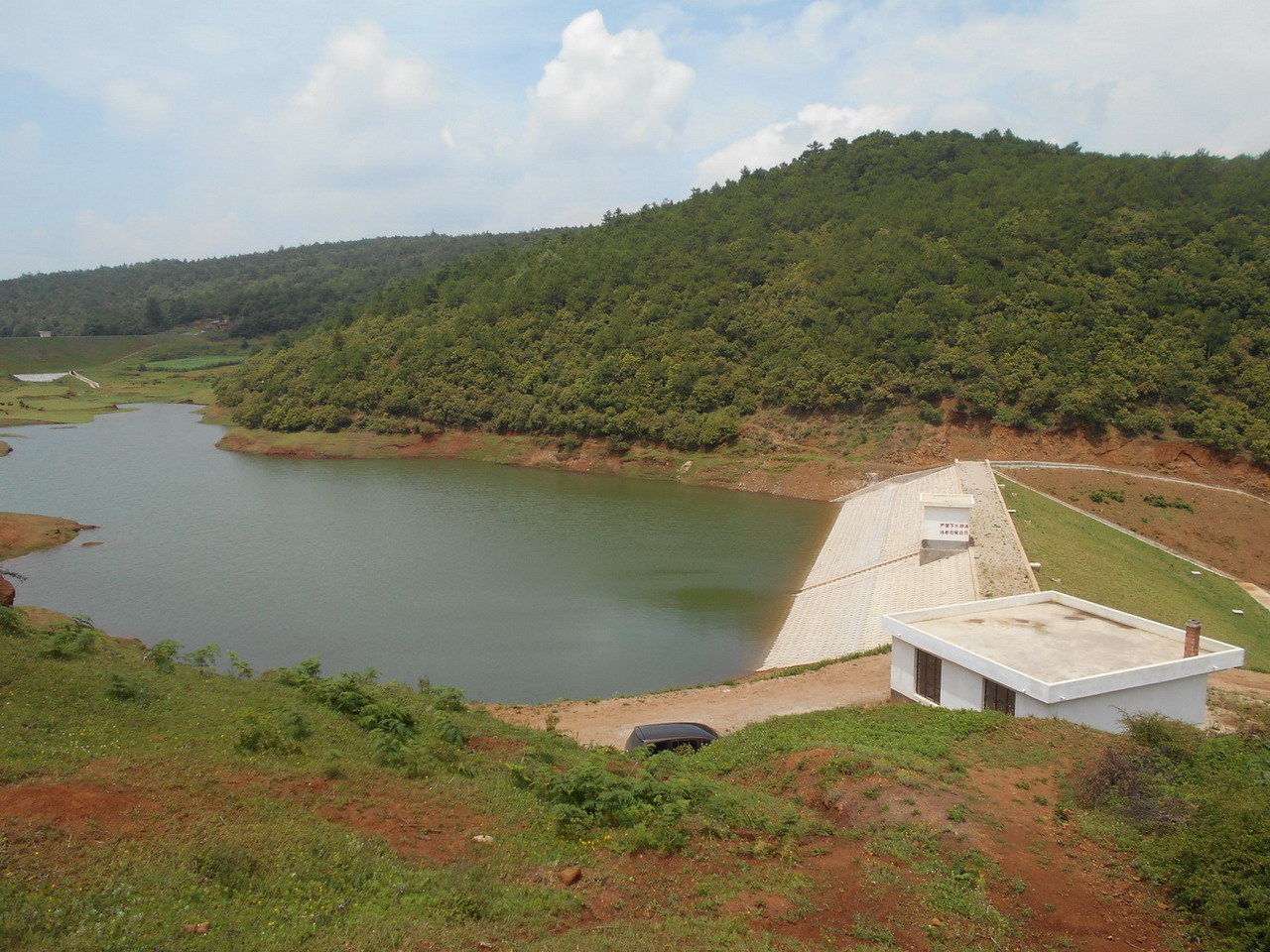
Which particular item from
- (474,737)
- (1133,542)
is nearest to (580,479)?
(1133,542)

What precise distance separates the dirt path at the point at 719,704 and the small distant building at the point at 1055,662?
4.98ft

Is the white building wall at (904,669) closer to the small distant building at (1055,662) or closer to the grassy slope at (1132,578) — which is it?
the small distant building at (1055,662)

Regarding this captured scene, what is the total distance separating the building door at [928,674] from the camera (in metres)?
14.3

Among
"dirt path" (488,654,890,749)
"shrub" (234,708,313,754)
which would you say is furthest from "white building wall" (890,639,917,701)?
"shrub" (234,708,313,754)

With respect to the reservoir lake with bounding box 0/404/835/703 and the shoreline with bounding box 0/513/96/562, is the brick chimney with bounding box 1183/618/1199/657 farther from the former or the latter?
the shoreline with bounding box 0/513/96/562

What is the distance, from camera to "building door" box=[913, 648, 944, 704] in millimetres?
14289

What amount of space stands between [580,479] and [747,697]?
32.9 m

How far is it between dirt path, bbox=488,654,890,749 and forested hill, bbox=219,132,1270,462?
107ft

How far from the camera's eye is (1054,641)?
48.5 feet

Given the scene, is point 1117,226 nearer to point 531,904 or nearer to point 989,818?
point 989,818

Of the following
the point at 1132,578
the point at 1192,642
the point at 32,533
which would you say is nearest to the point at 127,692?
the point at 1192,642

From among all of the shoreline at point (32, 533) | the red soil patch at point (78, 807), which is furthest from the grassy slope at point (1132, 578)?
the shoreline at point (32, 533)

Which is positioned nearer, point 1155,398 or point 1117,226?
point 1155,398

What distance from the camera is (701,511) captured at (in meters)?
38.6
